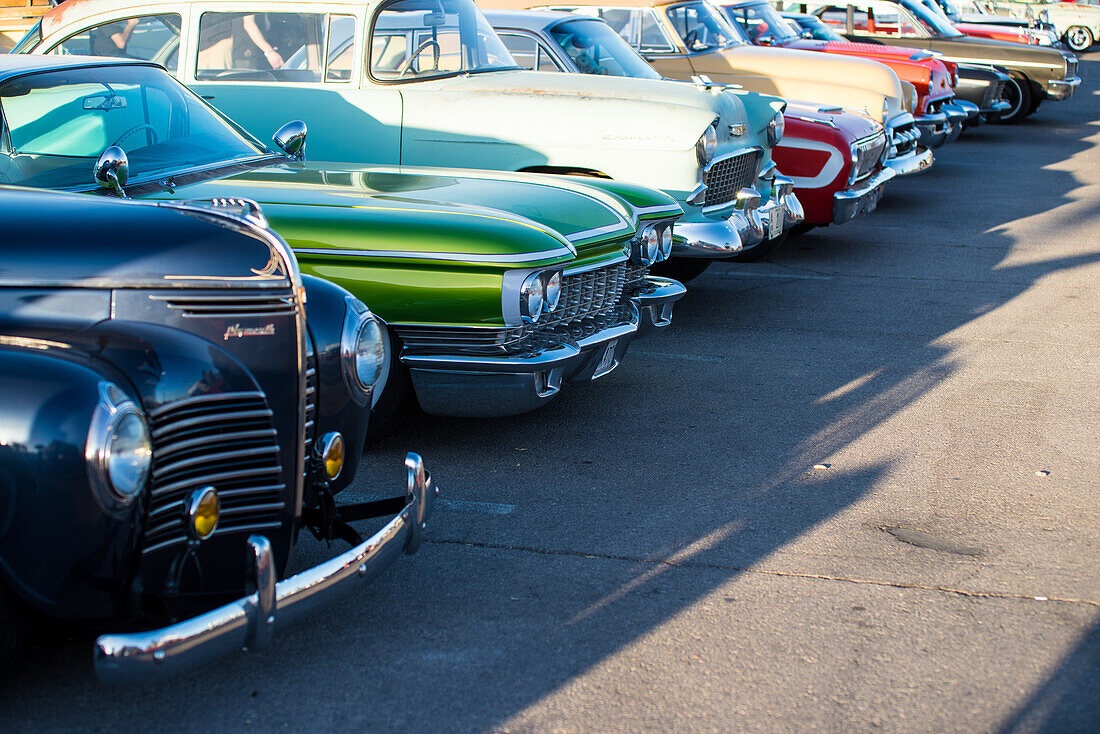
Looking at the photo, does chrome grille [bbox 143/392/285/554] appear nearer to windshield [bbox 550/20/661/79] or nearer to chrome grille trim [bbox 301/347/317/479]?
chrome grille trim [bbox 301/347/317/479]

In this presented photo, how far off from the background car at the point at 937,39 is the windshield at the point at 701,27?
215 inches

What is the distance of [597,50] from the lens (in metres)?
8.35

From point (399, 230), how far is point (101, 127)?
128cm

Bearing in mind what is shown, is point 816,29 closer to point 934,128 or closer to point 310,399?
point 934,128

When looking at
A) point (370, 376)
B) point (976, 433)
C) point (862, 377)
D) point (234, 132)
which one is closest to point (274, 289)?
point (370, 376)

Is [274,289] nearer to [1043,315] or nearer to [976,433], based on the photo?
[976,433]

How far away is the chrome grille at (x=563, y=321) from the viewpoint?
4.42m

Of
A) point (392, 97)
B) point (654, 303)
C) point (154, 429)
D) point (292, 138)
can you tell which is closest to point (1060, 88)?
point (392, 97)

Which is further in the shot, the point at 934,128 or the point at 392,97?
the point at 934,128

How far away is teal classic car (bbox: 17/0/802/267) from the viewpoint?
21.9ft

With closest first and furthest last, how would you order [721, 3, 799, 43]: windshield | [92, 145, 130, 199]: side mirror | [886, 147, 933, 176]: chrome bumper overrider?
1. [92, 145, 130, 199]: side mirror
2. [886, 147, 933, 176]: chrome bumper overrider
3. [721, 3, 799, 43]: windshield

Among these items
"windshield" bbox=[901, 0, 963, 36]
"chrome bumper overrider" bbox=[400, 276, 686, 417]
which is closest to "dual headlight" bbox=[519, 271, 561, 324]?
"chrome bumper overrider" bbox=[400, 276, 686, 417]

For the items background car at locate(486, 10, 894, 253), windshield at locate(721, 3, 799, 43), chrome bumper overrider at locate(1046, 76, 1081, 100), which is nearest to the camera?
background car at locate(486, 10, 894, 253)

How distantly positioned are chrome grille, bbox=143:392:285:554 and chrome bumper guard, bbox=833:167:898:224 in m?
6.93
